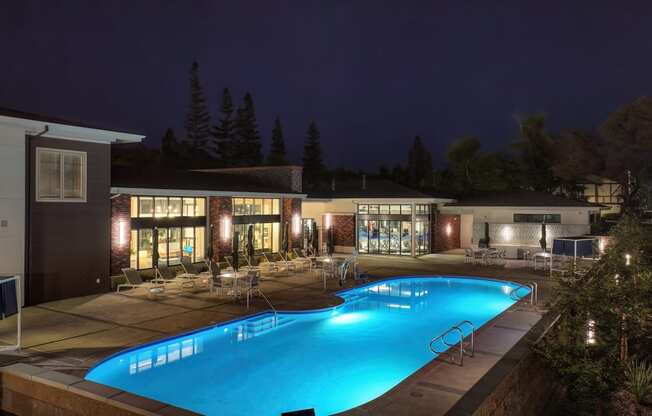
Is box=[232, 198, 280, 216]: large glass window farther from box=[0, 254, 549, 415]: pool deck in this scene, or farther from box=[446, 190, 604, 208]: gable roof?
box=[446, 190, 604, 208]: gable roof

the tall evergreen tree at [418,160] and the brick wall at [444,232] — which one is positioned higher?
the tall evergreen tree at [418,160]

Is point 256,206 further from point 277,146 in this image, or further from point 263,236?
point 277,146

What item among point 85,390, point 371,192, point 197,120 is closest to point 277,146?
point 197,120

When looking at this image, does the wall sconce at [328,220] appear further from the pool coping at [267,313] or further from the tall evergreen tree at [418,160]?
the tall evergreen tree at [418,160]

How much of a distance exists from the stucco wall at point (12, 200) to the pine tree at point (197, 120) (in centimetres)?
5354

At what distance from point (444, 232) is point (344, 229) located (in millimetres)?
6048

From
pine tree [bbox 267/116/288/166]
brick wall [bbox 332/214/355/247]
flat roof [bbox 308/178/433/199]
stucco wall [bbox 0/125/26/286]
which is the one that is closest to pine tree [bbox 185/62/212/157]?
pine tree [bbox 267/116/288/166]

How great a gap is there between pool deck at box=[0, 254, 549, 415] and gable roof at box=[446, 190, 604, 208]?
9.35m

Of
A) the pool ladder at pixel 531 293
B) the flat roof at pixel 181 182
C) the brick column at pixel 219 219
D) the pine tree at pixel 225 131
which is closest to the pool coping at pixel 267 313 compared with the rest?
the pool ladder at pixel 531 293

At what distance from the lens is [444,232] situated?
29.7 m

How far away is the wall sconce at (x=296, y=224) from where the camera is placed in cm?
2505

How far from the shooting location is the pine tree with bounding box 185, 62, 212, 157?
66.3 meters

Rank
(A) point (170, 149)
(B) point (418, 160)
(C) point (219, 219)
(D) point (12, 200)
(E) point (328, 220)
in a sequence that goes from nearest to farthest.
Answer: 1. (D) point (12, 200)
2. (C) point (219, 219)
3. (E) point (328, 220)
4. (A) point (170, 149)
5. (B) point (418, 160)

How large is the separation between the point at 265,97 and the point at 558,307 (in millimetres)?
91160
